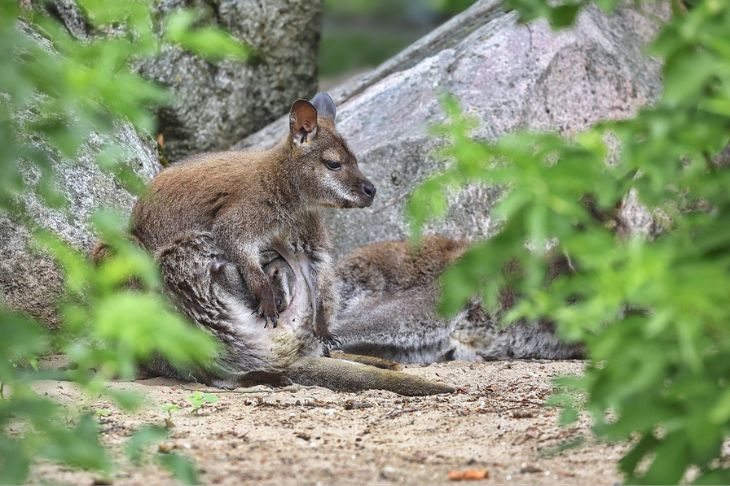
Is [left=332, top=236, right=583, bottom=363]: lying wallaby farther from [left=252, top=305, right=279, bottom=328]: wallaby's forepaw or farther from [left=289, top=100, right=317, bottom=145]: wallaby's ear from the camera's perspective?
[left=289, top=100, right=317, bottom=145]: wallaby's ear

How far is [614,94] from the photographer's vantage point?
9.26 meters

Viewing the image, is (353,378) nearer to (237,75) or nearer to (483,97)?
(483,97)

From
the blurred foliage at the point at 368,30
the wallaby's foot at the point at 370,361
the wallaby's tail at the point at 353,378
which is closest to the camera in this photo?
the wallaby's tail at the point at 353,378

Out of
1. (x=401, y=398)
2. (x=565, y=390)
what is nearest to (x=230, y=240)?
(x=401, y=398)

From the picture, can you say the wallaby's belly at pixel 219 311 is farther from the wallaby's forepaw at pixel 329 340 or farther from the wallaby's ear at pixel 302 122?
the wallaby's ear at pixel 302 122

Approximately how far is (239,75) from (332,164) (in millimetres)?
2852

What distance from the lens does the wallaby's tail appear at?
6.49m

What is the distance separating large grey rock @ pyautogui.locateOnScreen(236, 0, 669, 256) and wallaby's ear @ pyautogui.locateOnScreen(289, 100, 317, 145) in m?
1.39

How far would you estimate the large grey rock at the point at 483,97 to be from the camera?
8742 millimetres

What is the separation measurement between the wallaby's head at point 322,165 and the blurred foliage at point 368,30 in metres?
8.23

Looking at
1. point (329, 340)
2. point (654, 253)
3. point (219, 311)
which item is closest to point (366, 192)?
point (329, 340)

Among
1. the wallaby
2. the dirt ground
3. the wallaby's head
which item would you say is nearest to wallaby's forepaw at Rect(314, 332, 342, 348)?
the wallaby

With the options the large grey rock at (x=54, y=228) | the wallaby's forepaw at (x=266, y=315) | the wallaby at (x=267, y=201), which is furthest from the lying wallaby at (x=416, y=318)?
the large grey rock at (x=54, y=228)

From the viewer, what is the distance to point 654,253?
299cm
